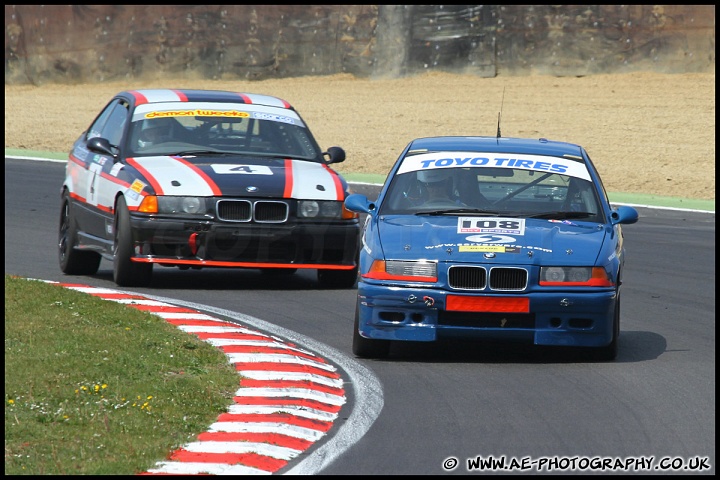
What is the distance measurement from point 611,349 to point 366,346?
4.98 ft

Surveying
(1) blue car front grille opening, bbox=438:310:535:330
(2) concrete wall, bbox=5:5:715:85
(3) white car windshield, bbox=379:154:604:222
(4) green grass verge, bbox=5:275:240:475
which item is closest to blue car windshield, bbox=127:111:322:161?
(4) green grass verge, bbox=5:275:240:475

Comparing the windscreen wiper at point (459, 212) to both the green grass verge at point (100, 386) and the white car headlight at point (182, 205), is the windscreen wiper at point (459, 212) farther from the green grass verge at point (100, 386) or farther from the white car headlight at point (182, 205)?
the white car headlight at point (182, 205)

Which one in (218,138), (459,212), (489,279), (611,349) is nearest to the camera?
(489,279)

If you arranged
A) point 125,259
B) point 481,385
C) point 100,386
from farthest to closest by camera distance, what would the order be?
point 125,259, point 481,385, point 100,386

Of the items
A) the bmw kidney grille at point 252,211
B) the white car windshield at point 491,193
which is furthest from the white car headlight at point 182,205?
the white car windshield at point 491,193

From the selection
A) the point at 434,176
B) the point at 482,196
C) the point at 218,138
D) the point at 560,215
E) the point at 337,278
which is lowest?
the point at 337,278

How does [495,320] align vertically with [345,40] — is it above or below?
below

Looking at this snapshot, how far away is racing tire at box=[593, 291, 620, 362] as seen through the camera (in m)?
9.34

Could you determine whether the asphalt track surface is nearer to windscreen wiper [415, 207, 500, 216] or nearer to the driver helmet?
windscreen wiper [415, 207, 500, 216]

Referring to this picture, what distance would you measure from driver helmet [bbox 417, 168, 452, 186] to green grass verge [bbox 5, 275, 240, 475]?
73.8 inches

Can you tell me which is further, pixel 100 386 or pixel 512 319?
pixel 512 319

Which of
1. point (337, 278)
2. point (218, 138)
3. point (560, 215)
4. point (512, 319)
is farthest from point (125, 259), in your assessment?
point (512, 319)

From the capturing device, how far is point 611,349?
9375mm

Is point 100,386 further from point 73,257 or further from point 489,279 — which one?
point 73,257
